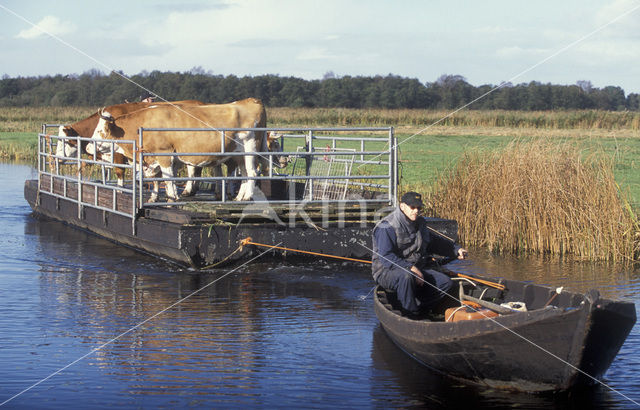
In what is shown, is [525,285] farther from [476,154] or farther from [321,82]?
[321,82]

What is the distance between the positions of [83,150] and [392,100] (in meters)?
92.1

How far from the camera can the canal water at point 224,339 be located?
8.45 meters

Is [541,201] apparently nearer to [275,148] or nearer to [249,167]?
[249,167]

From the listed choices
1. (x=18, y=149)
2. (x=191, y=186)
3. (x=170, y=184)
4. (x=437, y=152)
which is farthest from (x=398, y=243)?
(x=18, y=149)

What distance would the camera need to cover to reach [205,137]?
16.6m

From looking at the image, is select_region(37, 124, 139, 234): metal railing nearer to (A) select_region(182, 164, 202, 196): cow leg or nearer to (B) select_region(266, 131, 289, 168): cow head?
(A) select_region(182, 164, 202, 196): cow leg

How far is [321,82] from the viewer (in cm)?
11500

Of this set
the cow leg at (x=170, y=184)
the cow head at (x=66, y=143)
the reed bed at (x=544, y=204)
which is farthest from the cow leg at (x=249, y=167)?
the cow head at (x=66, y=143)

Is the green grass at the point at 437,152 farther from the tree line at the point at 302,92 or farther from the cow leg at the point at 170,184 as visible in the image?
the tree line at the point at 302,92

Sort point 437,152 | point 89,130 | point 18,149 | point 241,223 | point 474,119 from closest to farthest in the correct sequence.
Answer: point 241,223 < point 89,130 < point 437,152 < point 18,149 < point 474,119

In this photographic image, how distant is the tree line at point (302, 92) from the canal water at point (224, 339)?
84527mm

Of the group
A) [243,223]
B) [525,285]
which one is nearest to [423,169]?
[243,223]

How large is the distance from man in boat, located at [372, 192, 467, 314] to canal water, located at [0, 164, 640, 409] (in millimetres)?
716

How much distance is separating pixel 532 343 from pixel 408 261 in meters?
2.65
